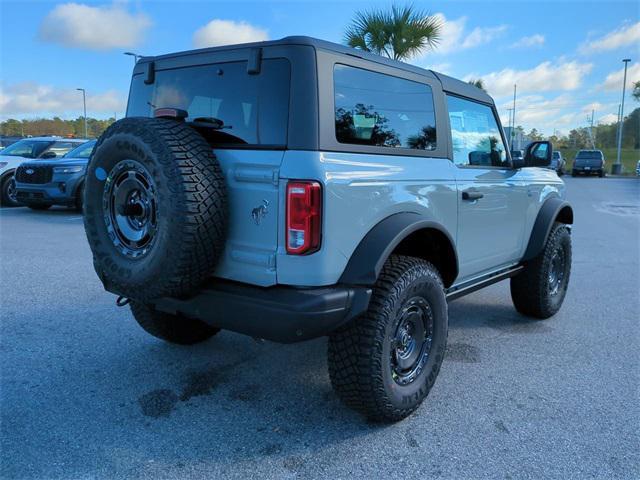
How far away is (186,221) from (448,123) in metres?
2.01

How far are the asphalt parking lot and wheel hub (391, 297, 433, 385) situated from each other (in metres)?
0.27

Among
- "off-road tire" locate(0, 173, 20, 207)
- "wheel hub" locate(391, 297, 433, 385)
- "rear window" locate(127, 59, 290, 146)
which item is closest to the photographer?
"rear window" locate(127, 59, 290, 146)

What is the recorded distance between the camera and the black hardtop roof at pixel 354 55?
255 cm

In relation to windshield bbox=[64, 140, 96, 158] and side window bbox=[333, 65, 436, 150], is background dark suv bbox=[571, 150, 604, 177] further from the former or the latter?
side window bbox=[333, 65, 436, 150]

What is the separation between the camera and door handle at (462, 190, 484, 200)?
3.44 m

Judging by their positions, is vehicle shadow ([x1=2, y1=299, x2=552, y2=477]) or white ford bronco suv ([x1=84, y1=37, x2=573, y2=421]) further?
vehicle shadow ([x1=2, y1=299, x2=552, y2=477])

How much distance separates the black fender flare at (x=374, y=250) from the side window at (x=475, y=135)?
3.38ft

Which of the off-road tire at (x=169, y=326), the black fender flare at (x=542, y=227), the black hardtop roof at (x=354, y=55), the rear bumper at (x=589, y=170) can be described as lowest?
the off-road tire at (x=169, y=326)

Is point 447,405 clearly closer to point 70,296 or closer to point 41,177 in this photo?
point 70,296

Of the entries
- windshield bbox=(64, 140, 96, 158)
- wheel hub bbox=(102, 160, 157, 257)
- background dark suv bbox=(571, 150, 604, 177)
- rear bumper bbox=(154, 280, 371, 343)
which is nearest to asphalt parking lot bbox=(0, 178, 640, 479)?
rear bumper bbox=(154, 280, 371, 343)

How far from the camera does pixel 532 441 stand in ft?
8.76

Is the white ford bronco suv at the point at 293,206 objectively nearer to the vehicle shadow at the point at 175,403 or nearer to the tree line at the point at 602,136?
the vehicle shadow at the point at 175,403

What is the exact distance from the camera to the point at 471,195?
3.50 meters

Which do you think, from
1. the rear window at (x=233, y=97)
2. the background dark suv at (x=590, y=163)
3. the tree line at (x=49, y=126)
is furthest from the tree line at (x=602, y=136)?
the rear window at (x=233, y=97)
